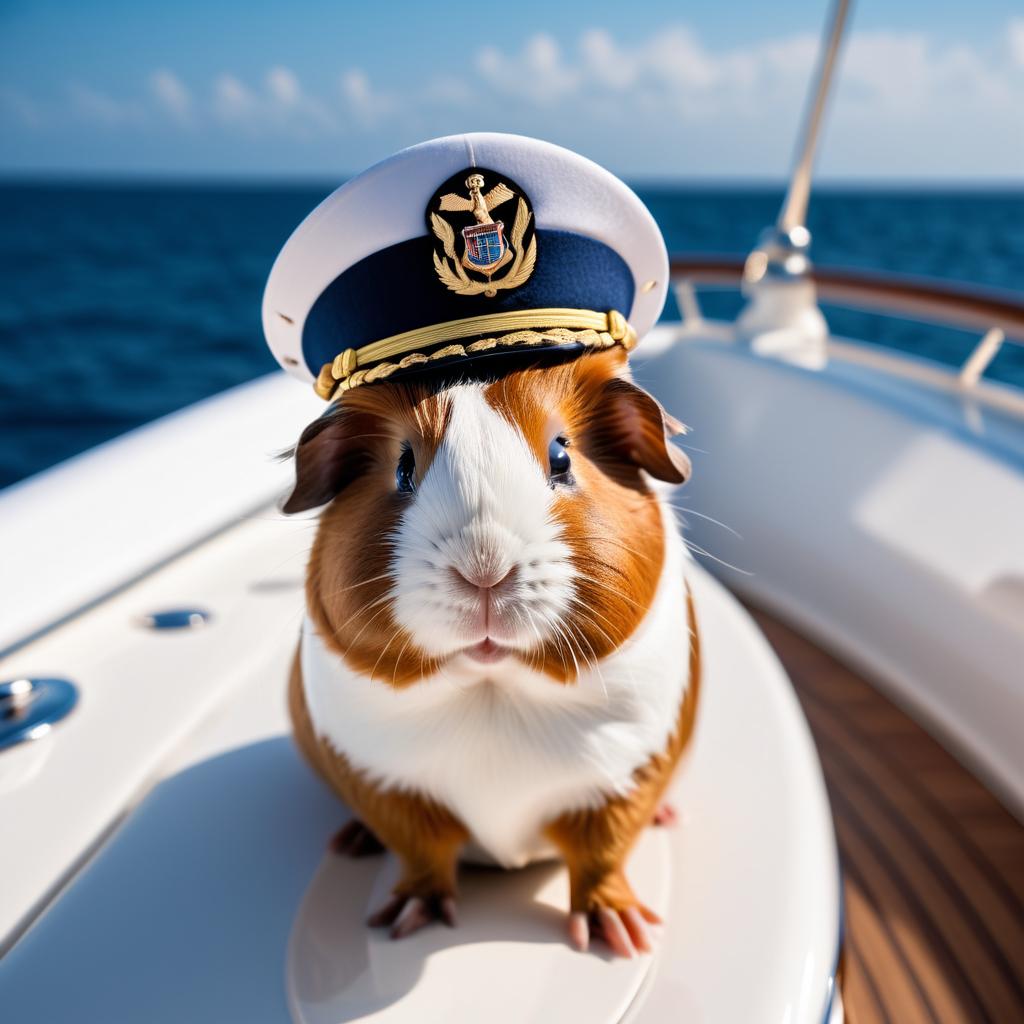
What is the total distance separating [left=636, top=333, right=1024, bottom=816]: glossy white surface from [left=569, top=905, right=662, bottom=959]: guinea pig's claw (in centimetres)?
84

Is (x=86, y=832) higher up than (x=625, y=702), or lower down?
lower down

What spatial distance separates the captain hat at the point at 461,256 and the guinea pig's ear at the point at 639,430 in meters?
0.06

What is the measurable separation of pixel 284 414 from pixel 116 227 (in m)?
51.4

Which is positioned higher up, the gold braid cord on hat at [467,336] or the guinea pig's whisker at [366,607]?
the gold braid cord on hat at [467,336]

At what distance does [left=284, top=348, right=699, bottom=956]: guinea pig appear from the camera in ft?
2.45

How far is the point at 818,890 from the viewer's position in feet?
3.27

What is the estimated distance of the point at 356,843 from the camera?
1.06 m

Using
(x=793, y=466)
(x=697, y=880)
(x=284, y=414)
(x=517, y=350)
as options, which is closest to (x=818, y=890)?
(x=697, y=880)

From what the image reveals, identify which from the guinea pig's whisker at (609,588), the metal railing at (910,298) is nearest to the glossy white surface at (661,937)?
the guinea pig's whisker at (609,588)

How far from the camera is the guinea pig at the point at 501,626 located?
75 cm

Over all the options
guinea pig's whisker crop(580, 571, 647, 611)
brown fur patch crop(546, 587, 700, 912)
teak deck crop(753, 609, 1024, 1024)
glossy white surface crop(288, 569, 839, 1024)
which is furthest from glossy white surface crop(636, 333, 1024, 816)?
guinea pig's whisker crop(580, 571, 647, 611)

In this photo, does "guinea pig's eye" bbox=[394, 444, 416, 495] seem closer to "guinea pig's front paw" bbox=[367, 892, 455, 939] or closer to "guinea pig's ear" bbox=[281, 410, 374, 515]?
"guinea pig's ear" bbox=[281, 410, 374, 515]

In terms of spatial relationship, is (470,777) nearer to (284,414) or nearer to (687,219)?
(284,414)

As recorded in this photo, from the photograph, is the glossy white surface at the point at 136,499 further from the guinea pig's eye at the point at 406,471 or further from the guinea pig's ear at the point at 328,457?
the guinea pig's eye at the point at 406,471
